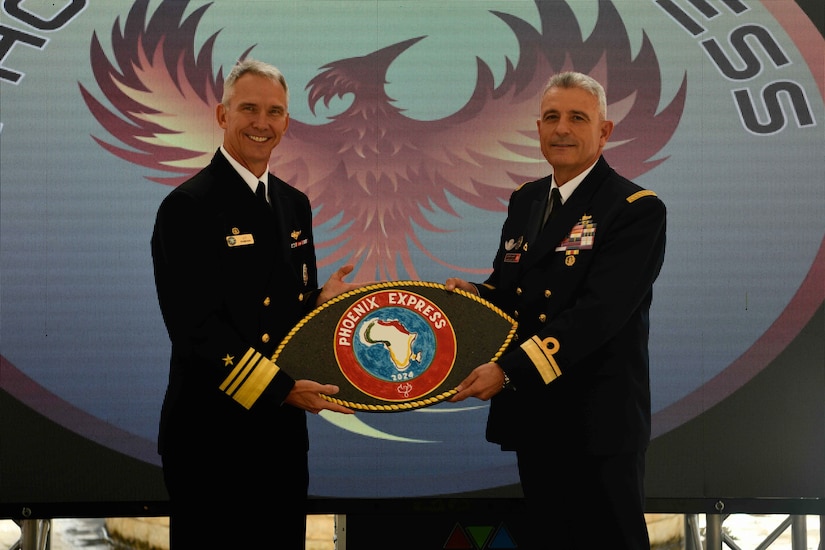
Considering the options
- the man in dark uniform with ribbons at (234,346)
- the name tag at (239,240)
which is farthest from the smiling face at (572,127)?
the name tag at (239,240)

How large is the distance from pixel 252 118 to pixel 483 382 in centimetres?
115

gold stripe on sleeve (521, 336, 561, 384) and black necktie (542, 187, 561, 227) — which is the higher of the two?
black necktie (542, 187, 561, 227)

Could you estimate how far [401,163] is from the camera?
3461 millimetres

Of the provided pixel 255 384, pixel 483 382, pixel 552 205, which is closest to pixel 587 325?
Result: pixel 483 382

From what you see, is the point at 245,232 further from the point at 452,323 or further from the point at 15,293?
the point at 15,293

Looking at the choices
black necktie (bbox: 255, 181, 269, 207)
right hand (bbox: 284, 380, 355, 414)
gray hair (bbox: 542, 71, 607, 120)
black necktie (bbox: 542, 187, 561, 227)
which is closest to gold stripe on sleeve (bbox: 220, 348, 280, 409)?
right hand (bbox: 284, 380, 355, 414)

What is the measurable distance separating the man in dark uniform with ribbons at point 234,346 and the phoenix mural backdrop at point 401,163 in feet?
1.73

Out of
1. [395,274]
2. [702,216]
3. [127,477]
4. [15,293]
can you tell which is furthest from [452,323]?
[15,293]

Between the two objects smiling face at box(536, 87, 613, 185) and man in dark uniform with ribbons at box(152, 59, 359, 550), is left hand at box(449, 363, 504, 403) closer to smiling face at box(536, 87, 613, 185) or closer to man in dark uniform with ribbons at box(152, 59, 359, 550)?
man in dark uniform with ribbons at box(152, 59, 359, 550)

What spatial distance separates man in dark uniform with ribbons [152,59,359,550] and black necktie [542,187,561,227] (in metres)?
0.88

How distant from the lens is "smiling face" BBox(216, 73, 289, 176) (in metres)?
2.91

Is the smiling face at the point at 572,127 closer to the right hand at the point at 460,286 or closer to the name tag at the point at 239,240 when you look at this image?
the right hand at the point at 460,286

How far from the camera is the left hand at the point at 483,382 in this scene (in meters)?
2.80

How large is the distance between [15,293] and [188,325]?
1.10 meters
